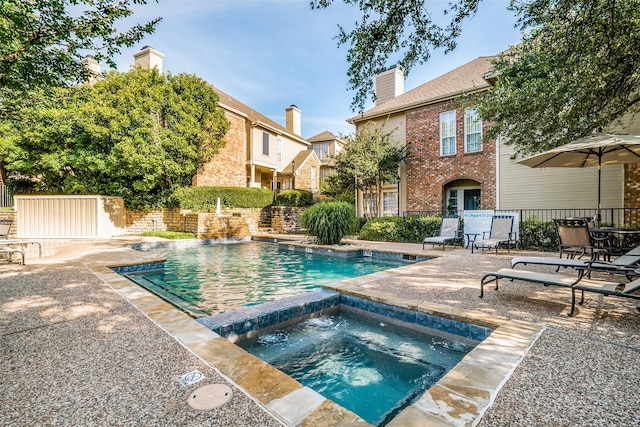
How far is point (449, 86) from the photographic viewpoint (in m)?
14.8

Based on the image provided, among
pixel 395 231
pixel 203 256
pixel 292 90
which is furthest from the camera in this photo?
pixel 292 90

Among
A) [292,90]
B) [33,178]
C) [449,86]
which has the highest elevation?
[292,90]

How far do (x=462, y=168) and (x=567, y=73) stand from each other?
763 cm

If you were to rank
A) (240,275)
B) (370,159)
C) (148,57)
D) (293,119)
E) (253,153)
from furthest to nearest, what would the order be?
(293,119)
(253,153)
(148,57)
(370,159)
(240,275)

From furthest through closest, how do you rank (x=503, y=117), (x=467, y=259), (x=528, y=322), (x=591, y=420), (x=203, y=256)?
1. (x=203, y=256)
2. (x=503, y=117)
3. (x=467, y=259)
4. (x=528, y=322)
5. (x=591, y=420)

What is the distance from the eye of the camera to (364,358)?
3.13 meters

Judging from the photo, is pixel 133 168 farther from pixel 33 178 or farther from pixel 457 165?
pixel 457 165

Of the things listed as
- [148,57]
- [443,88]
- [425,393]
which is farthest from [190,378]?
[148,57]

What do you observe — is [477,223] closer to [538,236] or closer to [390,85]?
[538,236]

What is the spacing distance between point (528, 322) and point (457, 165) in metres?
11.9

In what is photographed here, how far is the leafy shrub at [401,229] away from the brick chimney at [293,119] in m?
17.0

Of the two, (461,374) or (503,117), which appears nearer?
(461,374)

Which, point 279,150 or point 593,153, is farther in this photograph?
point 279,150

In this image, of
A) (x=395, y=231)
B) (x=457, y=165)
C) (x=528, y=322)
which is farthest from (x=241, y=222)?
(x=528, y=322)
